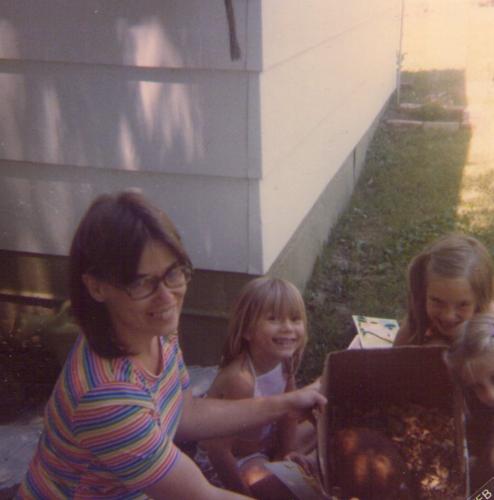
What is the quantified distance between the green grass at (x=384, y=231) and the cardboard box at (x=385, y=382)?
130 centimetres

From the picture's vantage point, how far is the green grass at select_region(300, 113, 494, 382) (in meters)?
4.04

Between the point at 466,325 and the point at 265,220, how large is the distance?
1218 millimetres

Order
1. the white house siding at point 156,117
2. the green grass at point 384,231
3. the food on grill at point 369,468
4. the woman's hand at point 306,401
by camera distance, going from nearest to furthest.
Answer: the food on grill at point 369,468 < the woman's hand at point 306,401 < the white house siding at point 156,117 < the green grass at point 384,231

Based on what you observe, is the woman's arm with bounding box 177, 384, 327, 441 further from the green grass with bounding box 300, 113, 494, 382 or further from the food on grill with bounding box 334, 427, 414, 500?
the green grass with bounding box 300, 113, 494, 382

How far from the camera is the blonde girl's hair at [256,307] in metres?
2.41

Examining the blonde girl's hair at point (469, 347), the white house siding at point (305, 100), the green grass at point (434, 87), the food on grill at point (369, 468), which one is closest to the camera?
the food on grill at point (369, 468)

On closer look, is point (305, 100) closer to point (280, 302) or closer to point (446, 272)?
point (446, 272)

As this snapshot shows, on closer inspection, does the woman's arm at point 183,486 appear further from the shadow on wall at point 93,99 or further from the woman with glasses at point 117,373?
the shadow on wall at point 93,99

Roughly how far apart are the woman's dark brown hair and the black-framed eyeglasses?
0.02 m

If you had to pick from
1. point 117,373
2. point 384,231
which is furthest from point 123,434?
point 384,231

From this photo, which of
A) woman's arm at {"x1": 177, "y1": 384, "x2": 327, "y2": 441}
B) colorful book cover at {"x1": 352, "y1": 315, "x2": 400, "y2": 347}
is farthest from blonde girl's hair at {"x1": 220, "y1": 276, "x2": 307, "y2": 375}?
colorful book cover at {"x1": 352, "y1": 315, "x2": 400, "y2": 347}

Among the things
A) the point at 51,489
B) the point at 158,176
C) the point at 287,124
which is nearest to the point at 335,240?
the point at 287,124

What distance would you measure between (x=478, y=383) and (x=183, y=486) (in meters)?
0.95

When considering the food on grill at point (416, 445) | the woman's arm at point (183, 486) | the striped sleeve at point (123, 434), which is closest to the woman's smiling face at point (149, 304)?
the striped sleeve at point (123, 434)
